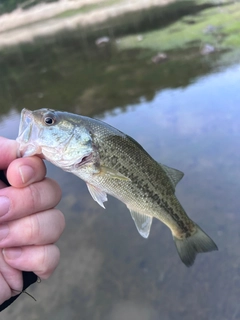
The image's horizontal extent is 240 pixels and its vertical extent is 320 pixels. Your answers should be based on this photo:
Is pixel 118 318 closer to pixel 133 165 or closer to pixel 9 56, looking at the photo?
pixel 133 165

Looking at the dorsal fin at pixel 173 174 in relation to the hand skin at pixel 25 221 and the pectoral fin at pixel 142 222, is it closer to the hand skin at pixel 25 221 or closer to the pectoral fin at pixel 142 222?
the pectoral fin at pixel 142 222

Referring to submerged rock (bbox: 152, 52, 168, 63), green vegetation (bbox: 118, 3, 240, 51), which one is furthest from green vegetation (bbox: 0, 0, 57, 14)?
submerged rock (bbox: 152, 52, 168, 63)

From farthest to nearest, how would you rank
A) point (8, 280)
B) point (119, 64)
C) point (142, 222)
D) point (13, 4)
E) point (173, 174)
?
point (13, 4), point (119, 64), point (173, 174), point (142, 222), point (8, 280)

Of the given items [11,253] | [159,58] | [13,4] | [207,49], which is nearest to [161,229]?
[11,253]

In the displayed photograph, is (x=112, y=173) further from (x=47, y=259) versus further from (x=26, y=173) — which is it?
(x=47, y=259)

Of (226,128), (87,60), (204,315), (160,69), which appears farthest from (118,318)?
(87,60)

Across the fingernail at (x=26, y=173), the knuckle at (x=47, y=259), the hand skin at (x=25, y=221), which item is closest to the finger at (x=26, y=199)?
the hand skin at (x=25, y=221)

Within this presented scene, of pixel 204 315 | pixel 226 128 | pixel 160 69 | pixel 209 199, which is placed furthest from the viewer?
pixel 160 69
